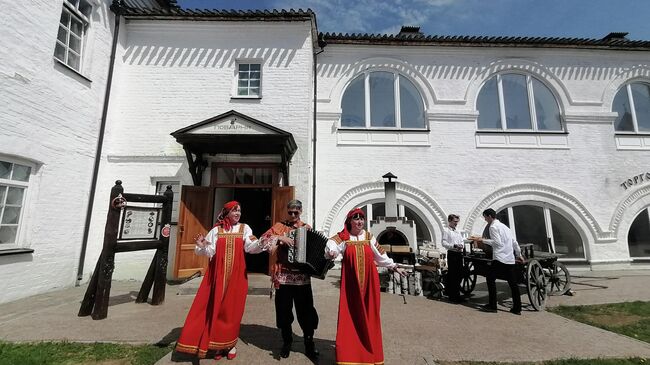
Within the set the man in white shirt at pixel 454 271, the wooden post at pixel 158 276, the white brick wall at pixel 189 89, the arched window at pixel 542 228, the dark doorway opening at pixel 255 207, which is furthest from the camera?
the dark doorway opening at pixel 255 207

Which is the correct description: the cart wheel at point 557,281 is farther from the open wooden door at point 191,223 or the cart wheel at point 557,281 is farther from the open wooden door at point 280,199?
the open wooden door at point 191,223

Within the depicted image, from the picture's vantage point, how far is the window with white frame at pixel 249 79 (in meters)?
8.74

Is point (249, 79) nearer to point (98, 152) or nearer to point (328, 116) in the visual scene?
point (328, 116)

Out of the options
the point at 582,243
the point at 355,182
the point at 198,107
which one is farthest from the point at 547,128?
the point at 198,107

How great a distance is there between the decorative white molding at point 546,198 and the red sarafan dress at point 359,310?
22.2 feet

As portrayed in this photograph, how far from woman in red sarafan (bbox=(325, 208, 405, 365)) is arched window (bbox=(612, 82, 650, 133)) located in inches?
440

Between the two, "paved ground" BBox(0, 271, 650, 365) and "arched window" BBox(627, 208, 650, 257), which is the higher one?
"arched window" BBox(627, 208, 650, 257)

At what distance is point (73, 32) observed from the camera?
704 cm

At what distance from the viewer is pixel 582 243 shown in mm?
9188

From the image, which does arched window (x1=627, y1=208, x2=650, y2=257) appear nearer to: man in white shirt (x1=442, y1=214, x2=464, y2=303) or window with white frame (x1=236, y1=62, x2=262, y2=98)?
man in white shirt (x1=442, y1=214, x2=464, y2=303)

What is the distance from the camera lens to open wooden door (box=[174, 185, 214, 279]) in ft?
24.2

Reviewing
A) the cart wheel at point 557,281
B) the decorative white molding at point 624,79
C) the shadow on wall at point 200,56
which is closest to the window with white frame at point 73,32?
the shadow on wall at point 200,56

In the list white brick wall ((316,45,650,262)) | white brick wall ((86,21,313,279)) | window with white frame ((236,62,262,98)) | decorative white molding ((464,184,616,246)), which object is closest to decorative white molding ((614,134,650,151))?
white brick wall ((316,45,650,262))

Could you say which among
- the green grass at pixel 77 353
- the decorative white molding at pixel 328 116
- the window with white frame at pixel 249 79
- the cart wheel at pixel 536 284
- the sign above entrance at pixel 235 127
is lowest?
the green grass at pixel 77 353
